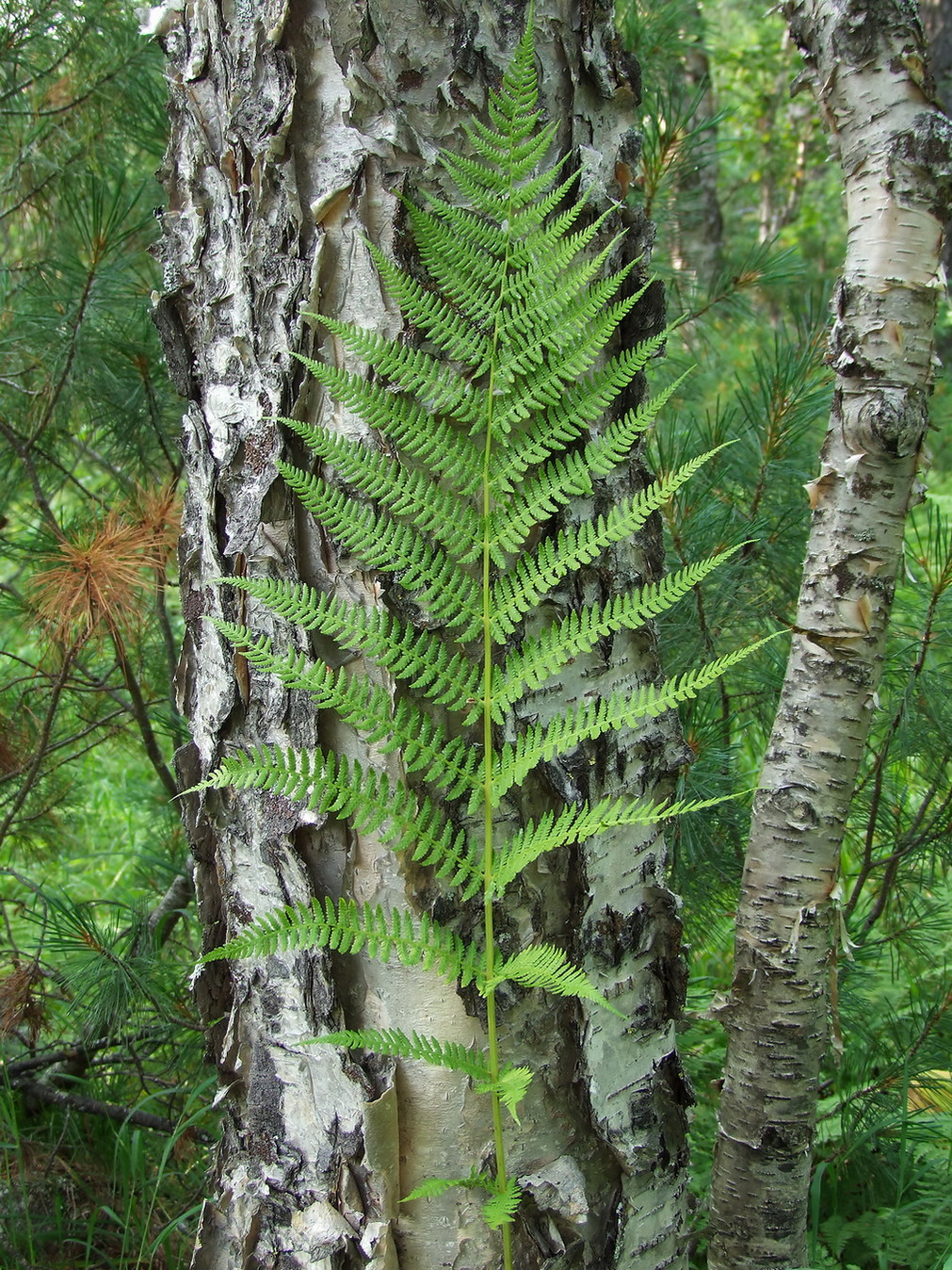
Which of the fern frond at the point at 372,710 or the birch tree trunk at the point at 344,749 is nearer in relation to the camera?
the fern frond at the point at 372,710

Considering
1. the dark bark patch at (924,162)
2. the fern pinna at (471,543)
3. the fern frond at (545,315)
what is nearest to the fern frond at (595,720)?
the fern pinna at (471,543)

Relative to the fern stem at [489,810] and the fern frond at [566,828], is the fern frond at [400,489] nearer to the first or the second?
the fern stem at [489,810]

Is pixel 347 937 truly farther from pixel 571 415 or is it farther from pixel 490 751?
Result: pixel 571 415

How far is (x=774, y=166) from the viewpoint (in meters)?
8.48

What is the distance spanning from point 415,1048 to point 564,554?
0.49 metres

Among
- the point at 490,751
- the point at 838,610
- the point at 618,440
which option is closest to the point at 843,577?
the point at 838,610

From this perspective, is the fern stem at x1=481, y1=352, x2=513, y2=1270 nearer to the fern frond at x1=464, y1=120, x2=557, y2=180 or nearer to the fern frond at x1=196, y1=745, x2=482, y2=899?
the fern frond at x1=196, y1=745, x2=482, y2=899

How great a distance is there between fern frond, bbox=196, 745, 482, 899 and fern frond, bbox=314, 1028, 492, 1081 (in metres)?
0.14

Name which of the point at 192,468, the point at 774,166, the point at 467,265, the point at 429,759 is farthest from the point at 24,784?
the point at 774,166

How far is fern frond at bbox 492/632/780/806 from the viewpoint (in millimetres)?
848

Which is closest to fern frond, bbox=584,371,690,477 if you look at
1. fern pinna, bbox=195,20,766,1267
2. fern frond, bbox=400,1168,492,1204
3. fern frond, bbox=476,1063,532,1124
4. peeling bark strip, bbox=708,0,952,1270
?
fern pinna, bbox=195,20,766,1267

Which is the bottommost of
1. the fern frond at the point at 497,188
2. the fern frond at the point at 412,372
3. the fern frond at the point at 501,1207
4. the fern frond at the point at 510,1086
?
A: the fern frond at the point at 501,1207

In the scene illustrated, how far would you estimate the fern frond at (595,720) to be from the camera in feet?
2.78

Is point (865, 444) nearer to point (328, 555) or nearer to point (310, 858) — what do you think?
point (328, 555)
